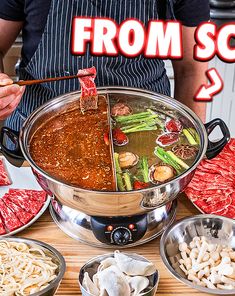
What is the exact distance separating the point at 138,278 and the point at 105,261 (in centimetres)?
14

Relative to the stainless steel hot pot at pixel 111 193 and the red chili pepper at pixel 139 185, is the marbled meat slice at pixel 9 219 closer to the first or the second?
the stainless steel hot pot at pixel 111 193

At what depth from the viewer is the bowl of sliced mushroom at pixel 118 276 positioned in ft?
5.50

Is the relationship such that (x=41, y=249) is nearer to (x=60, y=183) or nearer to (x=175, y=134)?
(x=60, y=183)

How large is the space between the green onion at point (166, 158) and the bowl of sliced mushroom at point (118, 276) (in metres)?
0.37

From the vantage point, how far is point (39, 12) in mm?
2557

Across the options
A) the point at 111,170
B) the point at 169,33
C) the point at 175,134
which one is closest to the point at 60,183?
the point at 111,170

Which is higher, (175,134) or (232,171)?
(175,134)

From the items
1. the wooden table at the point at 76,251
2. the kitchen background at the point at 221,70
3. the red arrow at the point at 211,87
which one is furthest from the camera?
the kitchen background at the point at 221,70

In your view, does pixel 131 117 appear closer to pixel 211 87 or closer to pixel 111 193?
pixel 111 193

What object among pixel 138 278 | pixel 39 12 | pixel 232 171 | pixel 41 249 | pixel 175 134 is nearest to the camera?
pixel 138 278

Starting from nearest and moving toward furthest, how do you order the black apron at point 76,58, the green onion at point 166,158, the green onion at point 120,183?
the green onion at point 120,183
the green onion at point 166,158
the black apron at point 76,58

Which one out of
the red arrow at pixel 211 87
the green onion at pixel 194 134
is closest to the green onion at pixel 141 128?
the green onion at pixel 194 134

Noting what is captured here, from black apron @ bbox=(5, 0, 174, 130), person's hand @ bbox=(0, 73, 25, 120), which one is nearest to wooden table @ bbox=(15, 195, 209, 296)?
person's hand @ bbox=(0, 73, 25, 120)

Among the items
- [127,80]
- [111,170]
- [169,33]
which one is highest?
[169,33]
